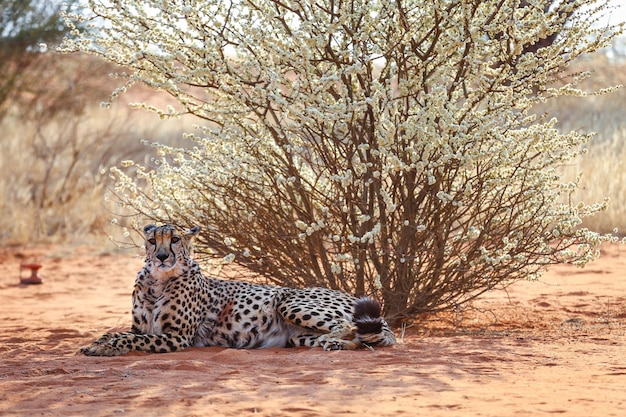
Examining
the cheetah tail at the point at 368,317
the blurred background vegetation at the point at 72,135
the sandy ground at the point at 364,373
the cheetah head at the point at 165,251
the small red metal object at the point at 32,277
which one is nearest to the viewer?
the sandy ground at the point at 364,373

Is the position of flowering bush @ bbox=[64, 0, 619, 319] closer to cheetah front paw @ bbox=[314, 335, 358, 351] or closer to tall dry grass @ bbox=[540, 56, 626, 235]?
cheetah front paw @ bbox=[314, 335, 358, 351]

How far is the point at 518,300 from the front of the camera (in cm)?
824

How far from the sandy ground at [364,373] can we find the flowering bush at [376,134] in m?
0.62

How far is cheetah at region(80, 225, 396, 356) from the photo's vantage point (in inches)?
227

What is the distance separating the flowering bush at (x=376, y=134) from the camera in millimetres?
5848

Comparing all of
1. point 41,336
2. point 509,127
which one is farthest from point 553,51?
point 41,336

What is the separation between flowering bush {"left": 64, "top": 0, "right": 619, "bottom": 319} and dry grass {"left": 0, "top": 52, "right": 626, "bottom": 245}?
4.64m

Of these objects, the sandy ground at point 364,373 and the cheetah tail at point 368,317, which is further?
the cheetah tail at point 368,317

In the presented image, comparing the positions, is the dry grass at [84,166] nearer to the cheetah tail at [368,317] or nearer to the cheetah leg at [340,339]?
the cheetah leg at [340,339]

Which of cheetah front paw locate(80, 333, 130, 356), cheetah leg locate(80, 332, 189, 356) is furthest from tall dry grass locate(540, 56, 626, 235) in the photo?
cheetah front paw locate(80, 333, 130, 356)

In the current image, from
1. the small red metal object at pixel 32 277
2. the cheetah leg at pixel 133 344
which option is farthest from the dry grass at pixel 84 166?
the cheetah leg at pixel 133 344

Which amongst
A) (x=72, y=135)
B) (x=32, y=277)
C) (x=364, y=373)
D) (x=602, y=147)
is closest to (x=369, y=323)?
(x=364, y=373)

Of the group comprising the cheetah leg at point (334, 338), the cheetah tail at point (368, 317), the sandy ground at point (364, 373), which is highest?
the cheetah tail at point (368, 317)

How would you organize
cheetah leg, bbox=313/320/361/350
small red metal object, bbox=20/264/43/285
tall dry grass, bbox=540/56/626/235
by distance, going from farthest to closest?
1. tall dry grass, bbox=540/56/626/235
2. small red metal object, bbox=20/264/43/285
3. cheetah leg, bbox=313/320/361/350
